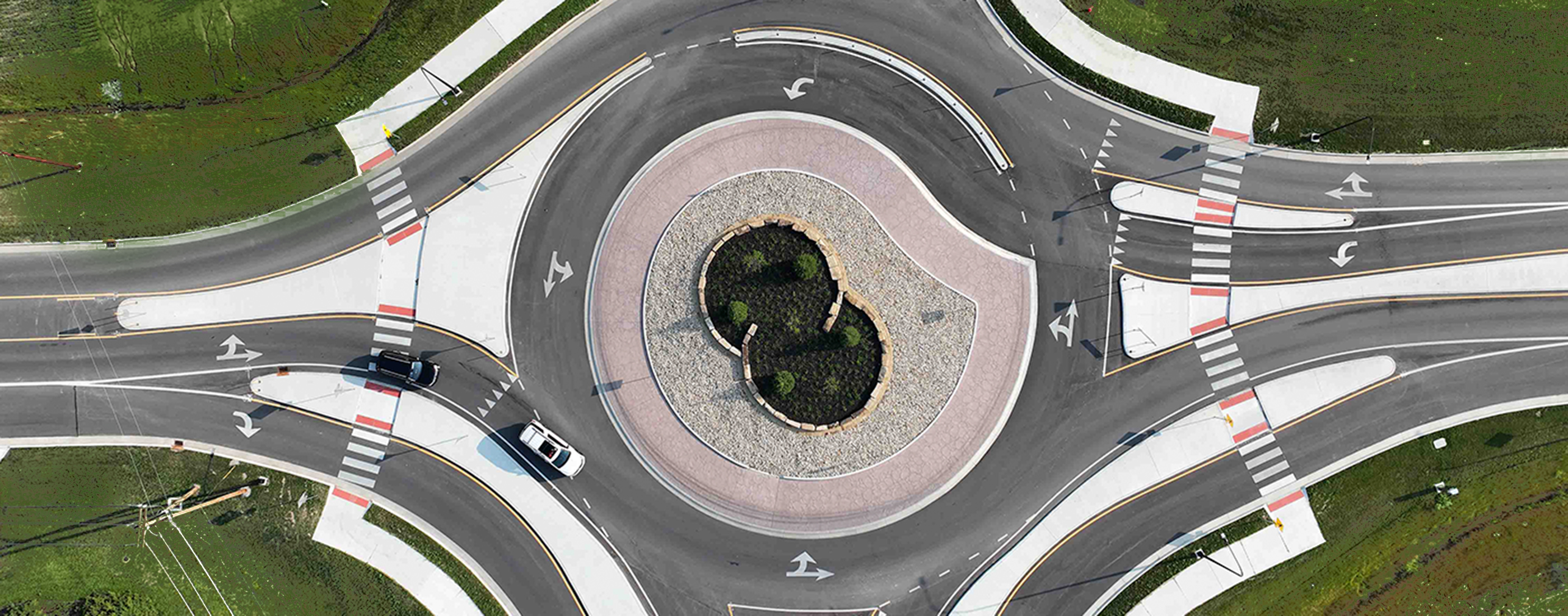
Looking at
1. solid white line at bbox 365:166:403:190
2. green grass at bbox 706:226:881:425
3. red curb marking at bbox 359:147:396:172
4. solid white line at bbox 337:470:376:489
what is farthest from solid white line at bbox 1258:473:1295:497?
red curb marking at bbox 359:147:396:172

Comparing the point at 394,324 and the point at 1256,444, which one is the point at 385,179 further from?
the point at 1256,444

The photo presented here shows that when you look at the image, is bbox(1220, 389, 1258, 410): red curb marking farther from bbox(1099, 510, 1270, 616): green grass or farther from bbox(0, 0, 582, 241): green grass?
bbox(0, 0, 582, 241): green grass

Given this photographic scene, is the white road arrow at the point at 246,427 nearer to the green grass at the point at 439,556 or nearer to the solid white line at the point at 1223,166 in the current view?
the green grass at the point at 439,556

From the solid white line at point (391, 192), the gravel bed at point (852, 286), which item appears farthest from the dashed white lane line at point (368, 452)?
the gravel bed at point (852, 286)

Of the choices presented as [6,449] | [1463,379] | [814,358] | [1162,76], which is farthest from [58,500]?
[1463,379]

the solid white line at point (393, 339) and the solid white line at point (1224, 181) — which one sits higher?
the solid white line at point (1224, 181)

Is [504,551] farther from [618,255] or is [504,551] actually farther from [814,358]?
[814,358]
